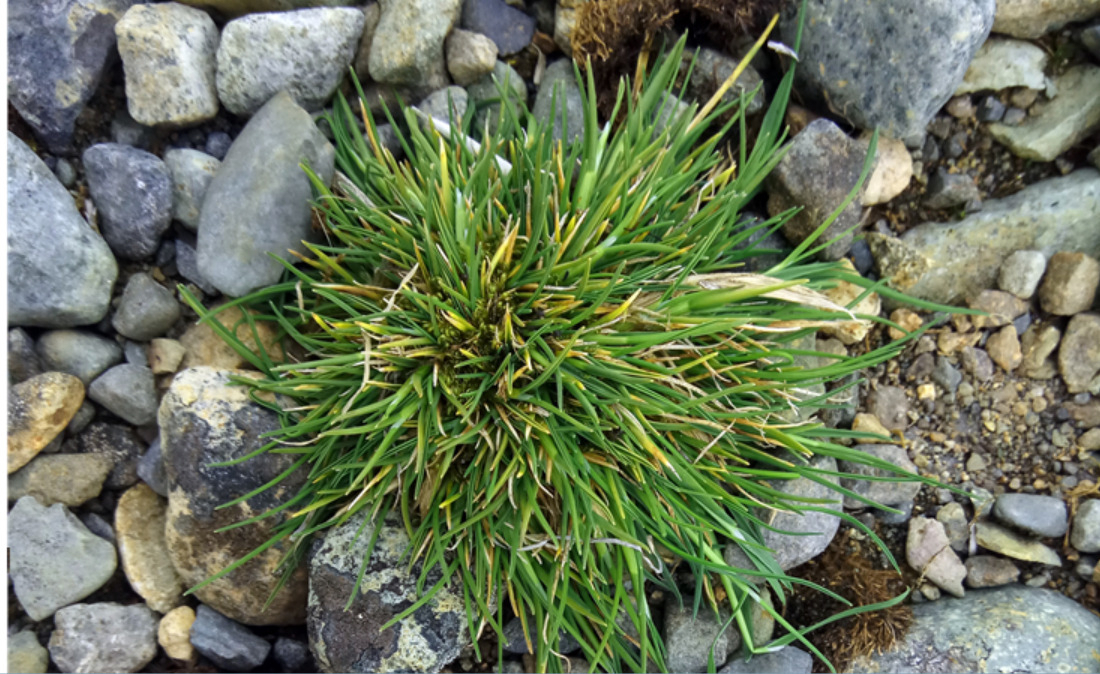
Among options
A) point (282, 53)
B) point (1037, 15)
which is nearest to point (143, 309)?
point (282, 53)

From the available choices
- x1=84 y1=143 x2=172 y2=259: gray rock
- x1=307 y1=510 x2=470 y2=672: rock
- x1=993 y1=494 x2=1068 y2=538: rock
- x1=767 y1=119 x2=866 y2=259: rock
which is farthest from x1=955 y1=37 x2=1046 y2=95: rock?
x1=84 y1=143 x2=172 y2=259: gray rock

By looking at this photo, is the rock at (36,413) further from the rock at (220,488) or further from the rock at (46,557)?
the rock at (220,488)

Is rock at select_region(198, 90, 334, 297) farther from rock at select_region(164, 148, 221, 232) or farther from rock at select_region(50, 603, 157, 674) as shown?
rock at select_region(50, 603, 157, 674)

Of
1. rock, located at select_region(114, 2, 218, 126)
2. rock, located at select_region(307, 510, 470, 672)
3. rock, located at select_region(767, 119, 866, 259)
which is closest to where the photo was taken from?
rock, located at select_region(307, 510, 470, 672)

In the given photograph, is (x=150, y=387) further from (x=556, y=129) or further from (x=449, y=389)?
(x=556, y=129)

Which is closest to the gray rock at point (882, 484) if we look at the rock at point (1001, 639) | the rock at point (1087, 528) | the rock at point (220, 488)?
the rock at point (1001, 639)
